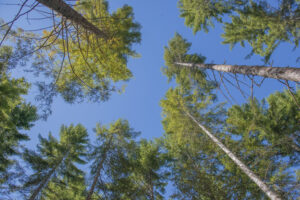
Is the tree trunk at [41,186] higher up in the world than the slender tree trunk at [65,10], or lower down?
lower down

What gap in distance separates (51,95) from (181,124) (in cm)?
626

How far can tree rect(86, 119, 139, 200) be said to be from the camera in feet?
21.3

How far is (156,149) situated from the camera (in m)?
8.48

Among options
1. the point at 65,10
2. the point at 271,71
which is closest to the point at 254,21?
the point at 271,71

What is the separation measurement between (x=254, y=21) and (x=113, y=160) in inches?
401

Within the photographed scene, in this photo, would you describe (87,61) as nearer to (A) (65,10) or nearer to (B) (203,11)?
(A) (65,10)

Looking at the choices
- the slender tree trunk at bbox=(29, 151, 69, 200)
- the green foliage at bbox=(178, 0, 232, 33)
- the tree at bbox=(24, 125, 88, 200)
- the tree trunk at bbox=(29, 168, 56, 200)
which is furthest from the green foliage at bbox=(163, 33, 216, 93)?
the tree trunk at bbox=(29, 168, 56, 200)

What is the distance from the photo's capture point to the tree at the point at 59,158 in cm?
805

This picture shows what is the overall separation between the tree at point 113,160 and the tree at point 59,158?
166cm

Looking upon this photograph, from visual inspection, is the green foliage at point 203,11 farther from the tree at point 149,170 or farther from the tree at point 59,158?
the tree at point 59,158

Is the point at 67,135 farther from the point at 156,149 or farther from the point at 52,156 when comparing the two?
the point at 156,149

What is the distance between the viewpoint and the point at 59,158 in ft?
28.9

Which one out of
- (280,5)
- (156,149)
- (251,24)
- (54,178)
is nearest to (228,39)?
(251,24)

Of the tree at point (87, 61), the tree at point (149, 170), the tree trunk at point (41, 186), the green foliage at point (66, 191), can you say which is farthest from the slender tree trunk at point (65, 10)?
the green foliage at point (66, 191)
